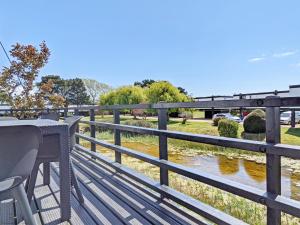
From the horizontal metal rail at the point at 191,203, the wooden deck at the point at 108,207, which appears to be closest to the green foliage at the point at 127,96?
the wooden deck at the point at 108,207

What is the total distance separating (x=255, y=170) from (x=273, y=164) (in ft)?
19.7

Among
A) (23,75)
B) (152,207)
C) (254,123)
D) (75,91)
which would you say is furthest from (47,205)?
(75,91)

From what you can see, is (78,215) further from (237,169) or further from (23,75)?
(23,75)

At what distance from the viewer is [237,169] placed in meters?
7.29

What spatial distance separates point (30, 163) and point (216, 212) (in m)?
1.10

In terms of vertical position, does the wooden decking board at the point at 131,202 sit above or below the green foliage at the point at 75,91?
below

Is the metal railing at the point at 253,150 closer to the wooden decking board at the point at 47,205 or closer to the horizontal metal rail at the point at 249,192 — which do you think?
the horizontal metal rail at the point at 249,192

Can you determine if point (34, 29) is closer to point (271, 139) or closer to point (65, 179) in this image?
point (65, 179)

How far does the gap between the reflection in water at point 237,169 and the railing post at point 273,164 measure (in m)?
3.83

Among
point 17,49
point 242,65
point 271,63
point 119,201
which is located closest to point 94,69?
point 242,65

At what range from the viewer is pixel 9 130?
147 cm

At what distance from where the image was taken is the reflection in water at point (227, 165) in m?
7.06

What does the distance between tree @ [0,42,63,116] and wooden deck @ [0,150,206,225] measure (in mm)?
10358

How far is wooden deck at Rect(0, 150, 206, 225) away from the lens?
223 centimetres
